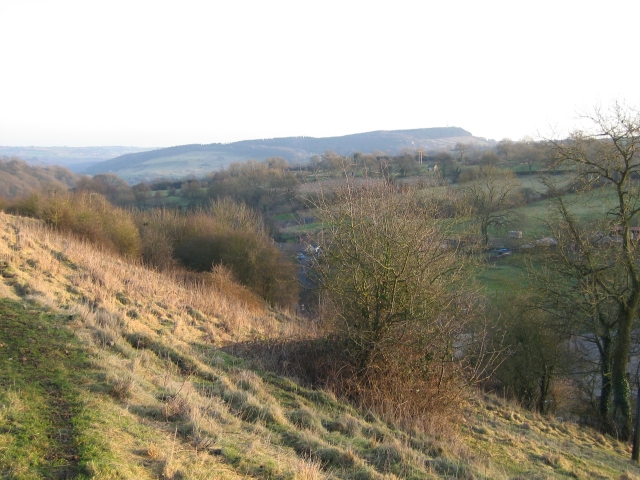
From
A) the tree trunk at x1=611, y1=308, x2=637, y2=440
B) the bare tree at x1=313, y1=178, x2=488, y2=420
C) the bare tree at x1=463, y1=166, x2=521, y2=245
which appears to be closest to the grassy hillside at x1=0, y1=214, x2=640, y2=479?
the bare tree at x1=313, y1=178, x2=488, y2=420

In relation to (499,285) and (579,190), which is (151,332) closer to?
(579,190)

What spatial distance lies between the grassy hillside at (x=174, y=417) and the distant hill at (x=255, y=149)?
88741mm

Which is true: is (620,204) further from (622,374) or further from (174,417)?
(174,417)

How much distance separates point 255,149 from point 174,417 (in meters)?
132

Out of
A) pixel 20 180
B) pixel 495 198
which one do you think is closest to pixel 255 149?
pixel 20 180

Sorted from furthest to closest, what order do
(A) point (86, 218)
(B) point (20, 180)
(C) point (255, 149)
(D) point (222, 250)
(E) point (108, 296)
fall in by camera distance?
1. (C) point (255, 149)
2. (B) point (20, 180)
3. (D) point (222, 250)
4. (A) point (86, 218)
5. (E) point (108, 296)

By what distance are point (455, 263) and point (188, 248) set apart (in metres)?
23.2

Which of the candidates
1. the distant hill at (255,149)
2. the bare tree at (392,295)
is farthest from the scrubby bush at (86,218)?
the distant hill at (255,149)

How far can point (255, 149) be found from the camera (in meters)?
134

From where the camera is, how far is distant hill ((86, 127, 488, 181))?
108625 millimetres

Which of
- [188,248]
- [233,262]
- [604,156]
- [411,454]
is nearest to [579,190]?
[604,156]

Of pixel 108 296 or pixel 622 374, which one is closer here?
pixel 108 296

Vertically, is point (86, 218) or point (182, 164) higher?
point (182, 164)

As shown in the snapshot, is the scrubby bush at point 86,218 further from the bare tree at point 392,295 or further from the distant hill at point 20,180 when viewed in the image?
the bare tree at point 392,295
